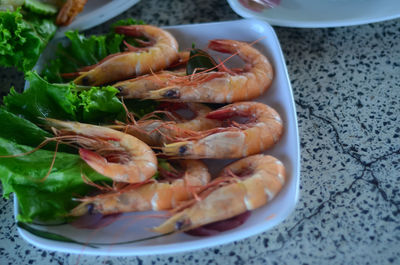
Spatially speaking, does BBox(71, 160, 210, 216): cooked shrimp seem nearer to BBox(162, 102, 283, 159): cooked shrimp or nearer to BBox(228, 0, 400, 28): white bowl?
BBox(162, 102, 283, 159): cooked shrimp

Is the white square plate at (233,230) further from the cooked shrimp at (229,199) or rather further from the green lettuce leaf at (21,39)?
the green lettuce leaf at (21,39)

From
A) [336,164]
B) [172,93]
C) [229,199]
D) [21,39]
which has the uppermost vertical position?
[21,39]

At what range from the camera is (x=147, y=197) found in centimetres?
129

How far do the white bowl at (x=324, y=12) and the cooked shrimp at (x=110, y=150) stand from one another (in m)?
0.80

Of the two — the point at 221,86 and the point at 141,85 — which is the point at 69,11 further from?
the point at 221,86

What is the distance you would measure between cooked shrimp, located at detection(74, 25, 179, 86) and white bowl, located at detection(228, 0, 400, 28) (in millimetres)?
358

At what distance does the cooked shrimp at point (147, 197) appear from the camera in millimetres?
1295

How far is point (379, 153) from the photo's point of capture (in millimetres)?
1518

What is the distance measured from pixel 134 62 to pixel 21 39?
1.49 feet

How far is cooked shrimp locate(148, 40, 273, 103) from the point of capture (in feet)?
5.05

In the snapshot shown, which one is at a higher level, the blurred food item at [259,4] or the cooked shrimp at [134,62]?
the blurred food item at [259,4]

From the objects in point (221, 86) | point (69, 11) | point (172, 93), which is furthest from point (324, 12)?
point (69, 11)

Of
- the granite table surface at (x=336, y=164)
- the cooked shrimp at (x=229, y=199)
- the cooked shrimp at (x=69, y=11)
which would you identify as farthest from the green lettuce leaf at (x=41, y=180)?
the cooked shrimp at (x=69, y=11)

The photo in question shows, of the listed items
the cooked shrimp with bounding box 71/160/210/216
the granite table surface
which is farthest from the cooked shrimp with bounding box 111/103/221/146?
the granite table surface
